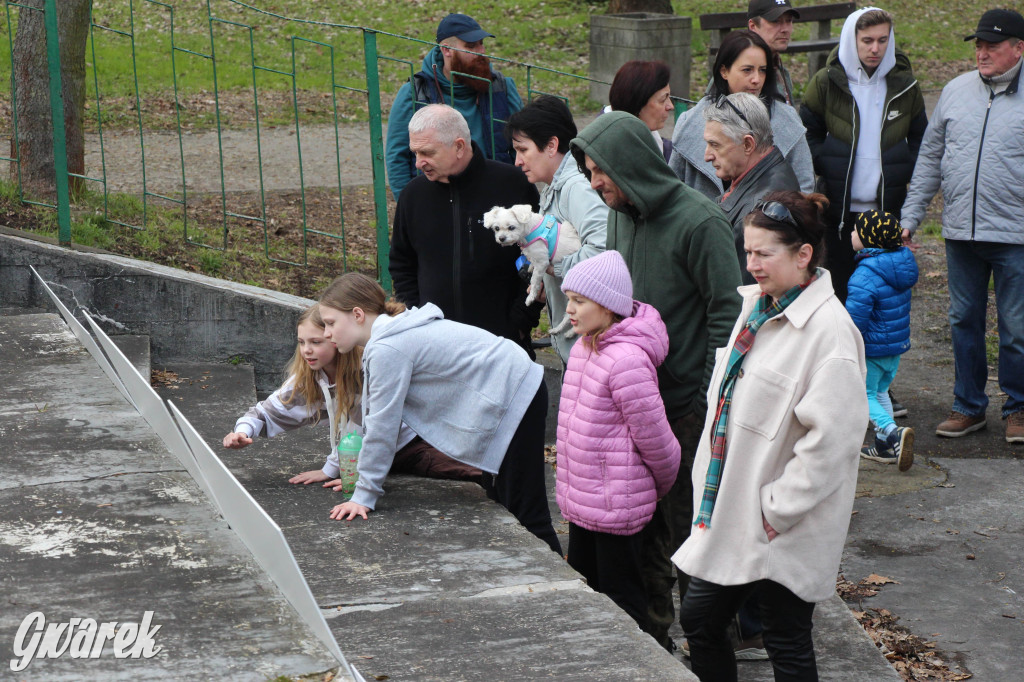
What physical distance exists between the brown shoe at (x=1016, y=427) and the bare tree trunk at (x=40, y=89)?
5.43m

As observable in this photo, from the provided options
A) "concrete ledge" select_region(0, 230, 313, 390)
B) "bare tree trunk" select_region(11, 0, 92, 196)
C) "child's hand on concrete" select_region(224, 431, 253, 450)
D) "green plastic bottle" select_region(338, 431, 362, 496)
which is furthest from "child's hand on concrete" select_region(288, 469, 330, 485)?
"bare tree trunk" select_region(11, 0, 92, 196)

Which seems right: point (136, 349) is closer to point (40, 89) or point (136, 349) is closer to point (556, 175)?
point (40, 89)

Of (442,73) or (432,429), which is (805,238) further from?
(442,73)

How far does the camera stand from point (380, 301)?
3814 mm

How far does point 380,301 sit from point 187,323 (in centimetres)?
241

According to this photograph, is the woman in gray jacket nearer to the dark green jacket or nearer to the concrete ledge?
the dark green jacket

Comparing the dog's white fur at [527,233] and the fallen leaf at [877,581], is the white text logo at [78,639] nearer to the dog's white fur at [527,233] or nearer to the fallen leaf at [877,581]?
the dog's white fur at [527,233]

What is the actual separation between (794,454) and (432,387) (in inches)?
50.7


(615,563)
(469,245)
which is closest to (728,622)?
(615,563)

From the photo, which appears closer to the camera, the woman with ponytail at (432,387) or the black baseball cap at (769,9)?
the woman with ponytail at (432,387)

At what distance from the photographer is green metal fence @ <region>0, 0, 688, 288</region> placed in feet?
20.2

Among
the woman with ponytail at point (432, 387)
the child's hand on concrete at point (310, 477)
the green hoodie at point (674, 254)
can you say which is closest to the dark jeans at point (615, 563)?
the woman with ponytail at point (432, 387)

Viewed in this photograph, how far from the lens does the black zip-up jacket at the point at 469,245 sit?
454 cm

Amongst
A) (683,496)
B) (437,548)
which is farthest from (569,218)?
(437,548)
